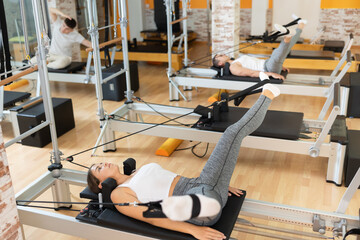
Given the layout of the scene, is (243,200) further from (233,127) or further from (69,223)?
(69,223)

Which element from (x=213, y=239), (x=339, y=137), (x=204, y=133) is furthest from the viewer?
(x=204, y=133)

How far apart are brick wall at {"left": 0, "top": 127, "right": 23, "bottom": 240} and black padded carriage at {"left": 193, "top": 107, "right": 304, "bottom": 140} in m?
1.77

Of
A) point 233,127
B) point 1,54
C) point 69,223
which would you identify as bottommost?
point 69,223

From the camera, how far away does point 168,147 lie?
149 inches

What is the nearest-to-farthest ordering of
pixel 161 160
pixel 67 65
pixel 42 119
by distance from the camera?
pixel 161 160, pixel 42 119, pixel 67 65

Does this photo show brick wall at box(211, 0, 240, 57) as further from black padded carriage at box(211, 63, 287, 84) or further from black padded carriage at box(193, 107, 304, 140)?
black padded carriage at box(193, 107, 304, 140)

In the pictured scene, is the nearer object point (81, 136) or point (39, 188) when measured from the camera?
point (39, 188)

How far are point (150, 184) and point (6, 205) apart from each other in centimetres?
72

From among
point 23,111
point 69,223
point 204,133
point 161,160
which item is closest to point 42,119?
point 23,111

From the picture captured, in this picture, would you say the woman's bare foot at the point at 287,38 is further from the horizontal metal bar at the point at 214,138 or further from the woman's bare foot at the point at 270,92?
the woman's bare foot at the point at 270,92

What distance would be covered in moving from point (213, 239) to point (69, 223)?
2.66 ft

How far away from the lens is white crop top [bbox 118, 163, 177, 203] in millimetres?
2139

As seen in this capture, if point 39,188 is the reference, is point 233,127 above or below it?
above

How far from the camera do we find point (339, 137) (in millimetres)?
3107
